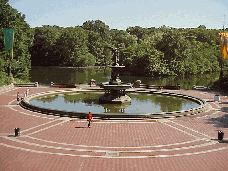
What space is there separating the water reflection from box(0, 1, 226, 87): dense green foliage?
15693mm

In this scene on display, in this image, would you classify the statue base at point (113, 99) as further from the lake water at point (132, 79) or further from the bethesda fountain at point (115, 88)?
the lake water at point (132, 79)

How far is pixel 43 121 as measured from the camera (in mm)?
24531

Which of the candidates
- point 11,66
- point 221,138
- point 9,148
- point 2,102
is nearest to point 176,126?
point 221,138

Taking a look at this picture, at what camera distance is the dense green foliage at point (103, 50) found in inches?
2379

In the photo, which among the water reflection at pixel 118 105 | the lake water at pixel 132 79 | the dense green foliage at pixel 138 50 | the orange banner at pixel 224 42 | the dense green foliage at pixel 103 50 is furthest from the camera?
the dense green foliage at pixel 138 50

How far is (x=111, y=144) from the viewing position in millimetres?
18672

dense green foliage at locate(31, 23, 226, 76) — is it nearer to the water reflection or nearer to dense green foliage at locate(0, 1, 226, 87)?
dense green foliage at locate(0, 1, 226, 87)

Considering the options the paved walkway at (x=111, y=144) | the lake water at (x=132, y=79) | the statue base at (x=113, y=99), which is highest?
the lake water at (x=132, y=79)

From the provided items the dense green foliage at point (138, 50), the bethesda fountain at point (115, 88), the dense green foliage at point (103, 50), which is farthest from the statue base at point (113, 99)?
the dense green foliage at point (138, 50)

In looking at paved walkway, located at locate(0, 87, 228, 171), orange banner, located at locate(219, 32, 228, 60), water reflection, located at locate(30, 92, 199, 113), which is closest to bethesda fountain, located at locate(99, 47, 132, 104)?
water reflection, located at locate(30, 92, 199, 113)

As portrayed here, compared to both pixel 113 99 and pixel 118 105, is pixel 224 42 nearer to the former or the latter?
pixel 113 99

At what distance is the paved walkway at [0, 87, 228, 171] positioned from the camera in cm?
1537

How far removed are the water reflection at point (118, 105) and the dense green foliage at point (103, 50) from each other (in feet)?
51.5

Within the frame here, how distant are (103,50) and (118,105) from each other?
9982 centimetres
